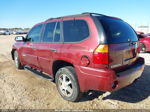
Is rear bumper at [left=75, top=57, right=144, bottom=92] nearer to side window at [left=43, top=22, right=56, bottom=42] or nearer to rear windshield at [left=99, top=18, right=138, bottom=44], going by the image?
rear windshield at [left=99, top=18, right=138, bottom=44]

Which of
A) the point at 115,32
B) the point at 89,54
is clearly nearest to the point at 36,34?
the point at 89,54

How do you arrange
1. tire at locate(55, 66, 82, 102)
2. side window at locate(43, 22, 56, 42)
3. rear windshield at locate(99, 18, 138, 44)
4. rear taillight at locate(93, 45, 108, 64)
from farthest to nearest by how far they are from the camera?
side window at locate(43, 22, 56, 42) → tire at locate(55, 66, 82, 102) → rear windshield at locate(99, 18, 138, 44) → rear taillight at locate(93, 45, 108, 64)

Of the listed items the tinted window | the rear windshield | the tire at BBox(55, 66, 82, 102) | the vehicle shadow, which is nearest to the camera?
the rear windshield

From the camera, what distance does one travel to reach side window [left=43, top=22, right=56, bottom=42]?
11.6ft

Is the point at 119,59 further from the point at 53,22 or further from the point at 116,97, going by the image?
the point at 53,22

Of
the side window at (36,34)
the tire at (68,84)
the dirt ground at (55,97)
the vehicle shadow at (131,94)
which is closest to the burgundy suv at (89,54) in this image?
the tire at (68,84)

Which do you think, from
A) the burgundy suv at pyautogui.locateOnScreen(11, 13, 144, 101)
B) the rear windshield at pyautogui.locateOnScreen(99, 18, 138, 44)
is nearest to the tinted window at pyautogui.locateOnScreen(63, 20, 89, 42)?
the burgundy suv at pyautogui.locateOnScreen(11, 13, 144, 101)

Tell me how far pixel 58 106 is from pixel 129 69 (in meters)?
1.73

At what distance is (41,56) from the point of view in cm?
376

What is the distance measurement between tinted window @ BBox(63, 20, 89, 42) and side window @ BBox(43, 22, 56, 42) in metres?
0.50

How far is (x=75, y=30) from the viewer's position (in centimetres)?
287

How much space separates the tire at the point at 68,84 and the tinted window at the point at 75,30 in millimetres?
673

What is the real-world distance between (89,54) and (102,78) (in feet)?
1.61

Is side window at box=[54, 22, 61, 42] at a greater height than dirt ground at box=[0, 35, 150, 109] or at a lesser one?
greater
